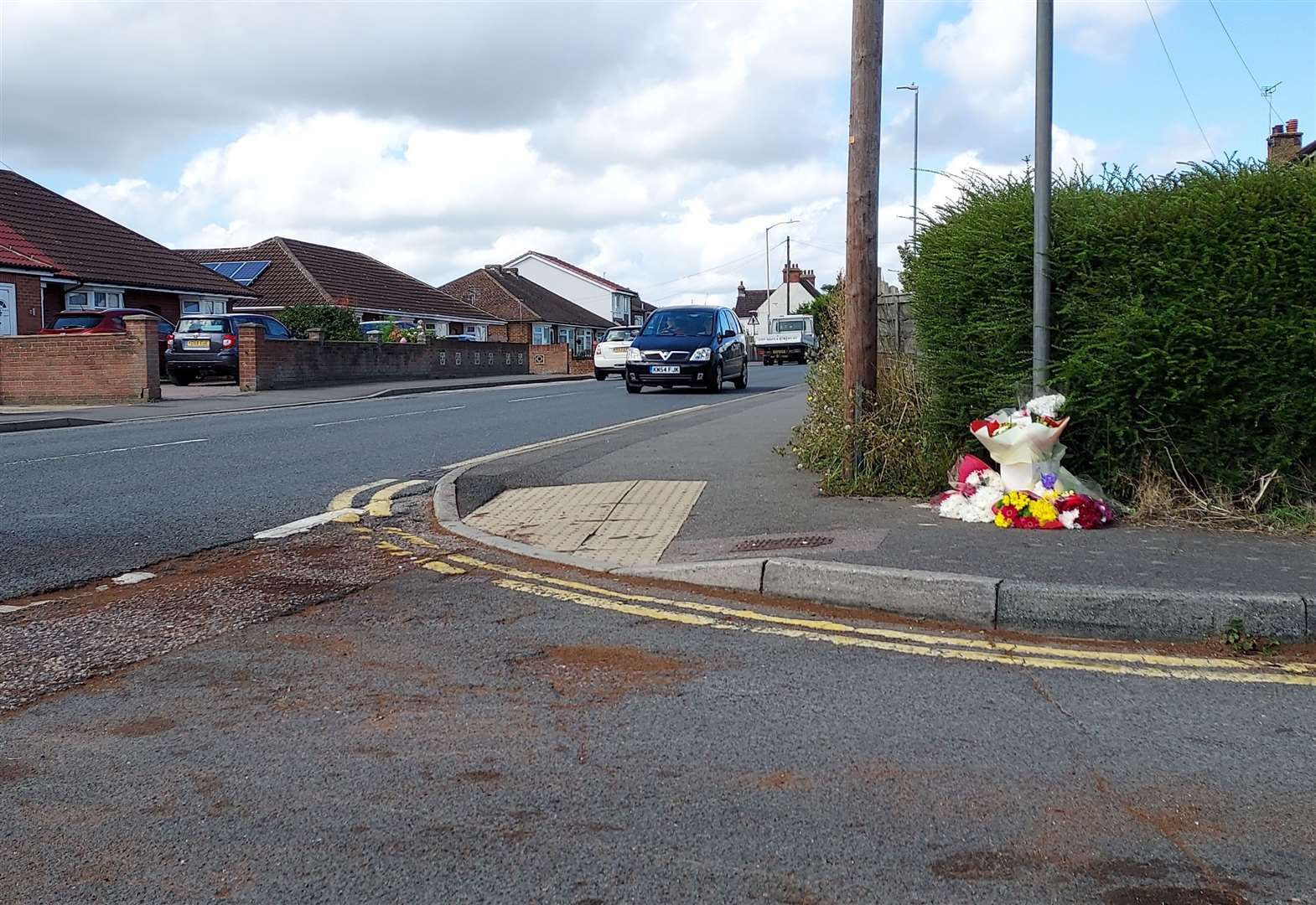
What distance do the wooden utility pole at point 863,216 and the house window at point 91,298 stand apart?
1150 inches

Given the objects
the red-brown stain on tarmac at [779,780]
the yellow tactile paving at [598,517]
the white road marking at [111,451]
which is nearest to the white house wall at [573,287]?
the white road marking at [111,451]

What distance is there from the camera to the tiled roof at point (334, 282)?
46.9m

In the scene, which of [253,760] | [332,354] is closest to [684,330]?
[332,354]

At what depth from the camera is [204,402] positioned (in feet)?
71.0

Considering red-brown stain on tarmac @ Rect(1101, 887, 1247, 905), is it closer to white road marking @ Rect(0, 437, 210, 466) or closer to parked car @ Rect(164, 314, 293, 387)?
white road marking @ Rect(0, 437, 210, 466)

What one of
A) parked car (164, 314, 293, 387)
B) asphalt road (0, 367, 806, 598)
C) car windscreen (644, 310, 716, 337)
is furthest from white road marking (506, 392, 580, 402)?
parked car (164, 314, 293, 387)

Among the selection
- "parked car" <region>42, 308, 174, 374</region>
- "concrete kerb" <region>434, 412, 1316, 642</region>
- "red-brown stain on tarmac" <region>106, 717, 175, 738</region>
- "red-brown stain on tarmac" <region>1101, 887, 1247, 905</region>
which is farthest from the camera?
"parked car" <region>42, 308, 174, 374</region>

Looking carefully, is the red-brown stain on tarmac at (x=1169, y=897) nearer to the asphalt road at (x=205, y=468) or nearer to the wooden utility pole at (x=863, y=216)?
the asphalt road at (x=205, y=468)

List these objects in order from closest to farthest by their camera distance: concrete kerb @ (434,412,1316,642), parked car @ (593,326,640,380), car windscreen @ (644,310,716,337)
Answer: concrete kerb @ (434,412,1316,642) < car windscreen @ (644,310,716,337) < parked car @ (593,326,640,380)

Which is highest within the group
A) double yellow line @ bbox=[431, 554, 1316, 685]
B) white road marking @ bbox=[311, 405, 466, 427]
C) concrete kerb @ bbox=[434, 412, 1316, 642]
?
white road marking @ bbox=[311, 405, 466, 427]

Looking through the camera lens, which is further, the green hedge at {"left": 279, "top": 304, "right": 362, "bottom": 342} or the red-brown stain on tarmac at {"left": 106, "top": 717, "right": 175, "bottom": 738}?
the green hedge at {"left": 279, "top": 304, "right": 362, "bottom": 342}

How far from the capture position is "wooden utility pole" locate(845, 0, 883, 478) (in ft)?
27.3

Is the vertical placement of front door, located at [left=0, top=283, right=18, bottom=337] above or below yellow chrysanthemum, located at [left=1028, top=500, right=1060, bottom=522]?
above

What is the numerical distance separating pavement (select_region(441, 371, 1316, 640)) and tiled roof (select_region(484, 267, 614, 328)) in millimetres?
64869
